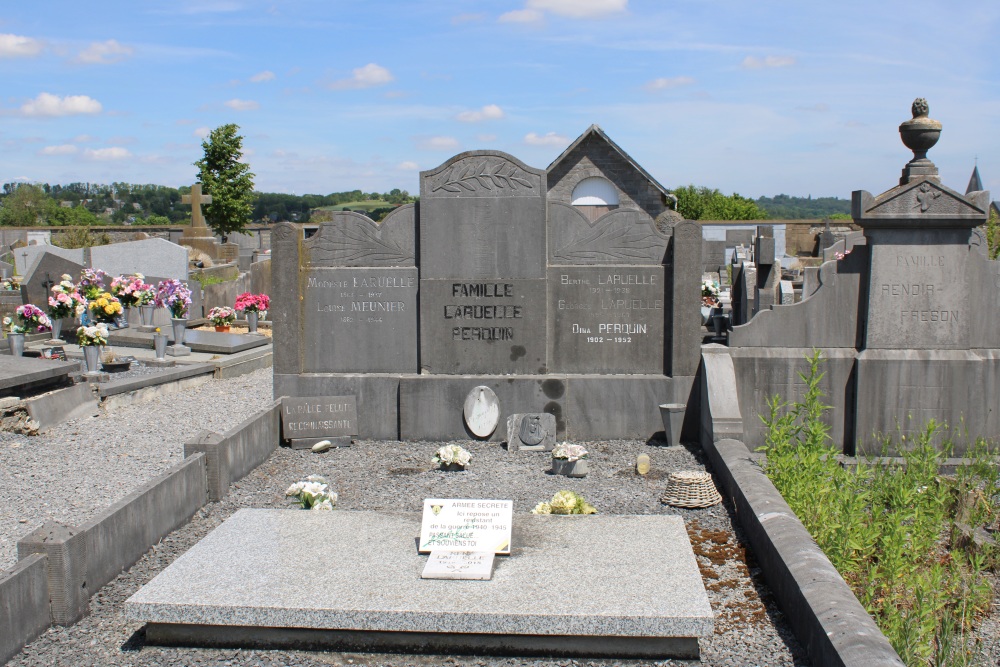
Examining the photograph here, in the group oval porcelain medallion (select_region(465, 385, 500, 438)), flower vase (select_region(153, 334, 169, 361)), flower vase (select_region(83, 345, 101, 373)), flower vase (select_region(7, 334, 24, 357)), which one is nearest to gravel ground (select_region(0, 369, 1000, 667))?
oval porcelain medallion (select_region(465, 385, 500, 438))

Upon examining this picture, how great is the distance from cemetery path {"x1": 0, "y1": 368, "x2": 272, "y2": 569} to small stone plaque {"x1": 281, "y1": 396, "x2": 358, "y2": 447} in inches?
44.7

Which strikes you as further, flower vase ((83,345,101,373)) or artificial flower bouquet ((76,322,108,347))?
flower vase ((83,345,101,373))

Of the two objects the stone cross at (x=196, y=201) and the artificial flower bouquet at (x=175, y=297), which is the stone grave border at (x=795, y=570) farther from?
the stone cross at (x=196, y=201)

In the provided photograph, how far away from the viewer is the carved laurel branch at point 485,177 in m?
8.66

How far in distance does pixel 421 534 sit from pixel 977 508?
425cm

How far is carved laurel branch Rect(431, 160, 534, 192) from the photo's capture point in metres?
8.66

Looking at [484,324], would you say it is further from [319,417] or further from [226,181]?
[226,181]

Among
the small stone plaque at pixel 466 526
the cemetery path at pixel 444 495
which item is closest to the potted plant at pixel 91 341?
the cemetery path at pixel 444 495

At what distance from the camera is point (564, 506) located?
595 centimetres

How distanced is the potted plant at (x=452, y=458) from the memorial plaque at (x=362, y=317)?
1553 millimetres

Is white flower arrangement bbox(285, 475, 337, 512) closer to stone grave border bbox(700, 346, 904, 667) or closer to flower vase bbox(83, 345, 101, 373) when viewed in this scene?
stone grave border bbox(700, 346, 904, 667)

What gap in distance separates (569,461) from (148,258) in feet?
49.9

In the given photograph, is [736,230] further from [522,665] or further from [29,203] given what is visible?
[29,203]

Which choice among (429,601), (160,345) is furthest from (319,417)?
(160,345)
